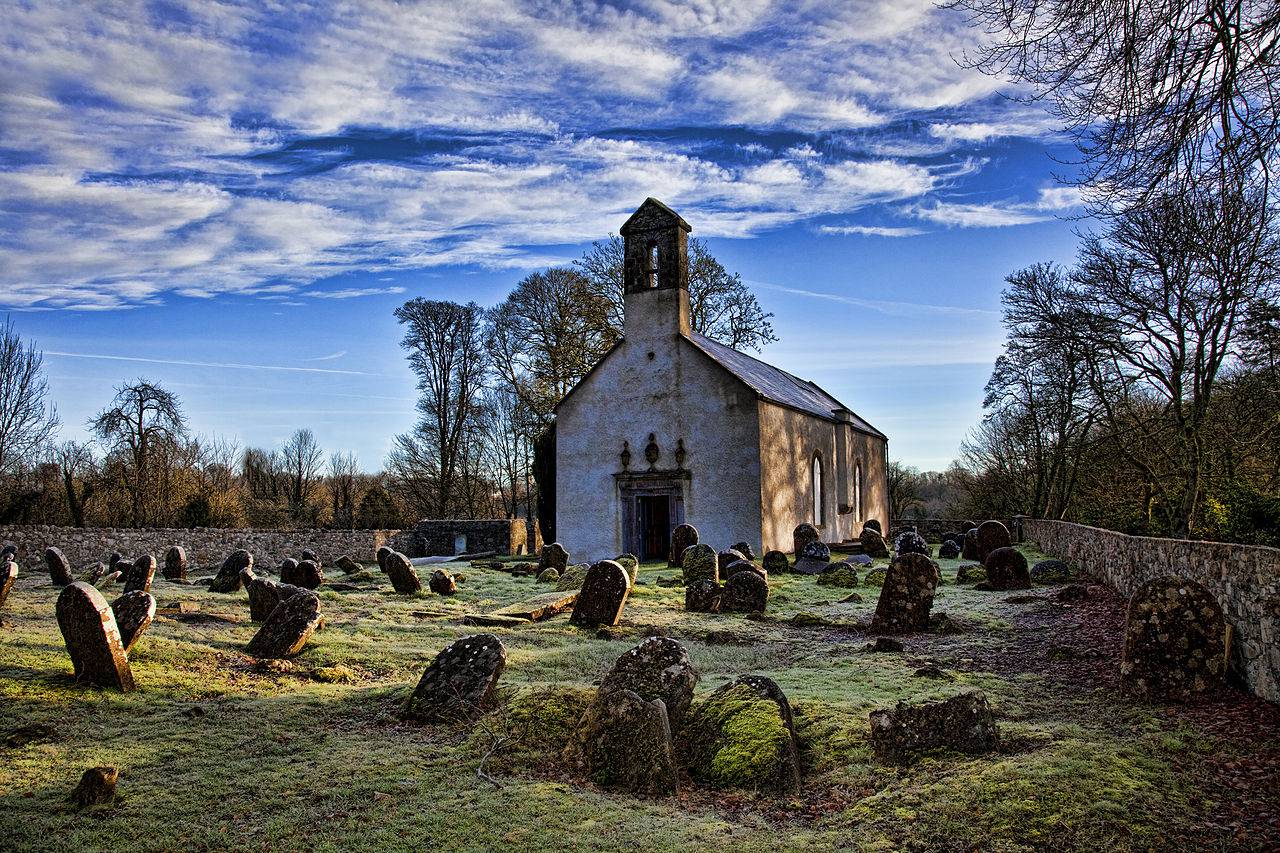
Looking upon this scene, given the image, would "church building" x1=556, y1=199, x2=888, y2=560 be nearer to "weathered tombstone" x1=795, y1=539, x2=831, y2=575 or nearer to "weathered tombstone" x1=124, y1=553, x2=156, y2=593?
"weathered tombstone" x1=795, y1=539, x2=831, y2=575

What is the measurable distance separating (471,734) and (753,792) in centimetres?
232

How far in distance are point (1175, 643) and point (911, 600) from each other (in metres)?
4.50

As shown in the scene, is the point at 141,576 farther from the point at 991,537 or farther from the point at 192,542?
the point at 991,537

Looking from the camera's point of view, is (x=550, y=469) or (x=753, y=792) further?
(x=550, y=469)

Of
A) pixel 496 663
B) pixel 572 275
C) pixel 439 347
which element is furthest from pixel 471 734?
pixel 439 347

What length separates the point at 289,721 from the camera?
6734 millimetres

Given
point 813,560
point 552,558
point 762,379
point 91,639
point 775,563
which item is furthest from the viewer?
point 762,379

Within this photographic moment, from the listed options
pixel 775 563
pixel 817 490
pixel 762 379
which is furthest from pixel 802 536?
pixel 762 379

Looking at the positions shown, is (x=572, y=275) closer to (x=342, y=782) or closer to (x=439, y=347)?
(x=439, y=347)

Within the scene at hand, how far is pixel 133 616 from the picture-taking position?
7965mm

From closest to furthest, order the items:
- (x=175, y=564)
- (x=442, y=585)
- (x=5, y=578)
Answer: (x=5, y=578), (x=442, y=585), (x=175, y=564)

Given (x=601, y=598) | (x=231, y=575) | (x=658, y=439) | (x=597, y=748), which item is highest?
(x=658, y=439)

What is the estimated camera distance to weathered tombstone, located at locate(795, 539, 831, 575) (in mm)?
19844

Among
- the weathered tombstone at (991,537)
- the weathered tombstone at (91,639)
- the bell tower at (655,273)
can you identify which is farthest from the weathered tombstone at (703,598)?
the bell tower at (655,273)
